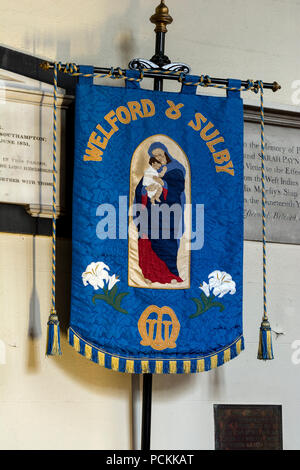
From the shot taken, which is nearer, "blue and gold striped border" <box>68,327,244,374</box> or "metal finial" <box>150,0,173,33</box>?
"blue and gold striped border" <box>68,327,244,374</box>

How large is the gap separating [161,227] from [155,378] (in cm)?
74

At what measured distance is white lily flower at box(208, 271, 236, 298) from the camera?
3.22m

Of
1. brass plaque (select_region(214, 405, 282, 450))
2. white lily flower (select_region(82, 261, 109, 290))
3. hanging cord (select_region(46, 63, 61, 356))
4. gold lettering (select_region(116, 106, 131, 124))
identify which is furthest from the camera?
brass plaque (select_region(214, 405, 282, 450))

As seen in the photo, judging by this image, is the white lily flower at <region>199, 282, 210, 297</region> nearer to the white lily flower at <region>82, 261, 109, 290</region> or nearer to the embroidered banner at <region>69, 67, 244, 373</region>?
the embroidered banner at <region>69, 67, 244, 373</region>

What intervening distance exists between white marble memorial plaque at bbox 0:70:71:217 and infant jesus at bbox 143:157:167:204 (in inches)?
→ 15.5

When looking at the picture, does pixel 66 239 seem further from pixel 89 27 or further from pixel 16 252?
pixel 89 27

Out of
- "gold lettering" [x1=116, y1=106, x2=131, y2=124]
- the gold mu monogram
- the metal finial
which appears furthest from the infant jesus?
the metal finial

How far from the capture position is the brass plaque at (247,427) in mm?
3463

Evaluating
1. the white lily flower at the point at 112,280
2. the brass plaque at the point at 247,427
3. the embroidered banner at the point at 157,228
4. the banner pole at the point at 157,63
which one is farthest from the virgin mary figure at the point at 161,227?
the brass plaque at the point at 247,427

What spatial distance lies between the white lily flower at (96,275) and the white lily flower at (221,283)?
48cm

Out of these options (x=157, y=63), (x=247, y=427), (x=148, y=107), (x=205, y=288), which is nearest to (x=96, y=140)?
(x=148, y=107)

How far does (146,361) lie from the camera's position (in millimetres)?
3078

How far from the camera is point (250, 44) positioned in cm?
379

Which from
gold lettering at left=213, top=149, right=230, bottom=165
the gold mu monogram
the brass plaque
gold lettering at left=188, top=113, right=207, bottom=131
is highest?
gold lettering at left=188, top=113, right=207, bottom=131
